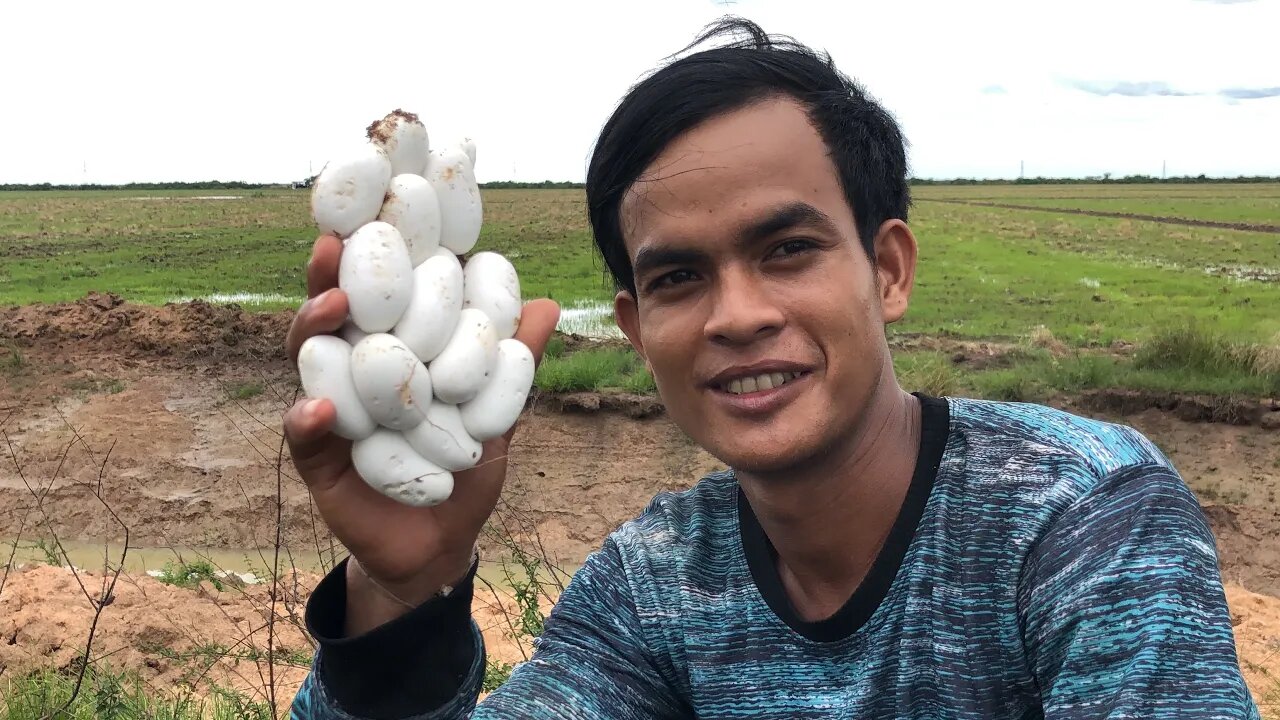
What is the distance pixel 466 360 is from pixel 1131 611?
107cm

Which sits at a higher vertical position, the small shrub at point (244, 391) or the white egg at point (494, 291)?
the white egg at point (494, 291)

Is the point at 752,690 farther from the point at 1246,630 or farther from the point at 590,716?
the point at 1246,630

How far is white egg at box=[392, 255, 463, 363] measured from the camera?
63.4 inches

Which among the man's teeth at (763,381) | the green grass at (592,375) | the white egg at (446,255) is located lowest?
the green grass at (592,375)

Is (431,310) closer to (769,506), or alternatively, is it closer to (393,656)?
(393,656)

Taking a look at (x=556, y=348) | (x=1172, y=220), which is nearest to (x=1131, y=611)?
(x=556, y=348)

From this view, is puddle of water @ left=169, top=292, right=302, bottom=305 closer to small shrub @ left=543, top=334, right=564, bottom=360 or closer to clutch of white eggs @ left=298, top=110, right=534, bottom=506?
small shrub @ left=543, top=334, right=564, bottom=360

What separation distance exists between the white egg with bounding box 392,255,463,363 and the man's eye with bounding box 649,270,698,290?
36 cm

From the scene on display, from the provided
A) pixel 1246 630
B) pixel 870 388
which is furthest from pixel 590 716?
pixel 1246 630

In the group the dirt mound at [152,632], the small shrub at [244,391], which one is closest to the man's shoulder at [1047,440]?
the dirt mound at [152,632]

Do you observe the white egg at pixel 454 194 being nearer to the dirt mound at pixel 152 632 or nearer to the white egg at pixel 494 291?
the white egg at pixel 494 291

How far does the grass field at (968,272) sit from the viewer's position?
10.7 meters

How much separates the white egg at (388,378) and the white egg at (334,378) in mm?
14

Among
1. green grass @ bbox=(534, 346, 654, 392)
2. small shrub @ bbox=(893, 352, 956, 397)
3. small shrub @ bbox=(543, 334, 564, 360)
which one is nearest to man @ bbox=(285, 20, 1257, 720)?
small shrub @ bbox=(893, 352, 956, 397)
